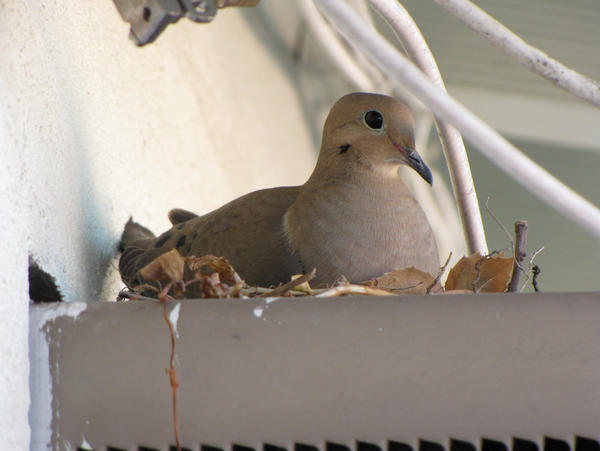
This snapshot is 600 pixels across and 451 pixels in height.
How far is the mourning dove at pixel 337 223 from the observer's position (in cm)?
180

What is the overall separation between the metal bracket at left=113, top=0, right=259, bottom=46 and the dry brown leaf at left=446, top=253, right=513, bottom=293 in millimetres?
671

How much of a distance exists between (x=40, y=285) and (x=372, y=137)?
0.96 meters

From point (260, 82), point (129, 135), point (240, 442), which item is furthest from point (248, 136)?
point (240, 442)

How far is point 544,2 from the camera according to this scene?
4277 millimetres

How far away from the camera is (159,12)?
3.74ft

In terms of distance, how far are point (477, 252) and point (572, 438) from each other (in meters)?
0.71

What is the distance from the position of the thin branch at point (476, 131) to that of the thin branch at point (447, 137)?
35cm

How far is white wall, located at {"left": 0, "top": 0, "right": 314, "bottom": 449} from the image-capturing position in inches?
46.8

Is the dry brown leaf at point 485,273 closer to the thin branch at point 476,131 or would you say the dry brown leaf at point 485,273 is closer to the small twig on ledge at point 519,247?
the small twig on ledge at point 519,247

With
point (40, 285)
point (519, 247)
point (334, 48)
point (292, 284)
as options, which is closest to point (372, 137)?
point (519, 247)

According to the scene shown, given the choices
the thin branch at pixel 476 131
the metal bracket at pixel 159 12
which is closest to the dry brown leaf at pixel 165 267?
the metal bracket at pixel 159 12

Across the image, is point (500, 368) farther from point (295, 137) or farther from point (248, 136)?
point (295, 137)

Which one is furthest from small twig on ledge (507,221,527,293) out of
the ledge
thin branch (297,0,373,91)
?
thin branch (297,0,373,91)

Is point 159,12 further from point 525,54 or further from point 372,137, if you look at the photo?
point 372,137
